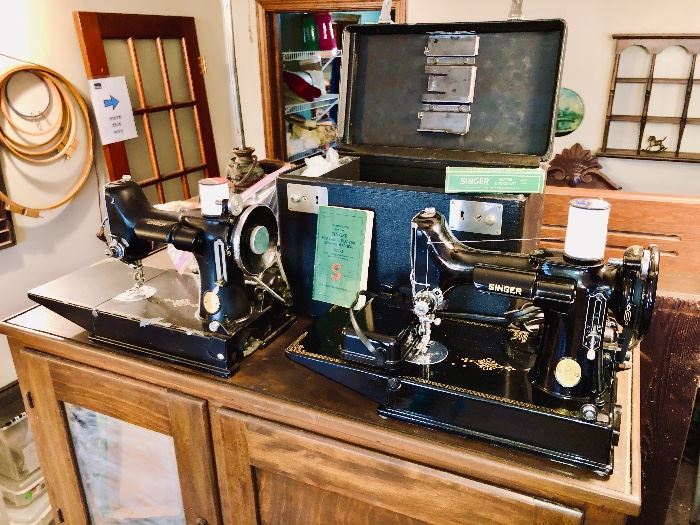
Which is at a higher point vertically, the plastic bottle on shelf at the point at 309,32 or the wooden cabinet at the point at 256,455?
the plastic bottle on shelf at the point at 309,32

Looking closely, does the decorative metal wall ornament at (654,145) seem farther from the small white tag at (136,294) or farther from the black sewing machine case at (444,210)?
the small white tag at (136,294)

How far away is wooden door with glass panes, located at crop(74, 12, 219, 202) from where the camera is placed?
126 inches

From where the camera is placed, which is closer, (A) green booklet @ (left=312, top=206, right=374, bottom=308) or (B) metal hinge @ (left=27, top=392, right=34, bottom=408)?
(A) green booklet @ (left=312, top=206, right=374, bottom=308)

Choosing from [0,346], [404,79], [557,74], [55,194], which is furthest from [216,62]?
[557,74]

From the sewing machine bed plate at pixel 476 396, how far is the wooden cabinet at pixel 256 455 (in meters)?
0.03

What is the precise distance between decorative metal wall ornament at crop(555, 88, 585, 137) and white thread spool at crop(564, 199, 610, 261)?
3.09 m

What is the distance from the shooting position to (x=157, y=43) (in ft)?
11.7

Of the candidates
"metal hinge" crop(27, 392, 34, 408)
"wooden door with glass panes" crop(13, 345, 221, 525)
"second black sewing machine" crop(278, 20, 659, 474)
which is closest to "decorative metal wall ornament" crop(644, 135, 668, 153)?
"second black sewing machine" crop(278, 20, 659, 474)

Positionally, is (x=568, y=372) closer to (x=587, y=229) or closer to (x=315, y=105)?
(x=587, y=229)

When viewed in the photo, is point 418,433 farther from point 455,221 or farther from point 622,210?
point 622,210

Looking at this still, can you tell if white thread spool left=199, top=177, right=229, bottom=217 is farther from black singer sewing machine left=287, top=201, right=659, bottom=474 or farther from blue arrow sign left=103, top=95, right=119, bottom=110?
blue arrow sign left=103, top=95, right=119, bottom=110

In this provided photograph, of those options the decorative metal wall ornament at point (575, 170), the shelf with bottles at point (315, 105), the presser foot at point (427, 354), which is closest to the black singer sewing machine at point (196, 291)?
the presser foot at point (427, 354)

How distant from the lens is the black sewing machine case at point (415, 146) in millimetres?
1268

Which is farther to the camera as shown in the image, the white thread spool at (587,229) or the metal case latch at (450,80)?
the metal case latch at (450,80)
